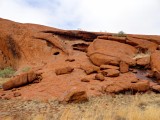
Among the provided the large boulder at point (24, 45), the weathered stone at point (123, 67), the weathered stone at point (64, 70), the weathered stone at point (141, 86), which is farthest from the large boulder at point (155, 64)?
the large boulder at point (24, 45)

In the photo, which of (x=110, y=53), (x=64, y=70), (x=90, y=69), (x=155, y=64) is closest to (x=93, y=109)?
(x=90, y=69)

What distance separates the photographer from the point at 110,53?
1411 centimetres

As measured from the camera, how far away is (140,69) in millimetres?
13844

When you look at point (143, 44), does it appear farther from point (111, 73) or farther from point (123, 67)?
point (111, 73)

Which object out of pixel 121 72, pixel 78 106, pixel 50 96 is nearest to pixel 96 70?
pixel 121 72

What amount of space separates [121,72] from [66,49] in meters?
3.99

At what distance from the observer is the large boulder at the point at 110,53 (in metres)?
13.6

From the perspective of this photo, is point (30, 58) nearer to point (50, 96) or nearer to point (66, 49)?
point (66, 49)

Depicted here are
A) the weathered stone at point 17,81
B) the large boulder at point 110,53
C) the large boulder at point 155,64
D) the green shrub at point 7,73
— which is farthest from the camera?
the green shrub at point 7,73

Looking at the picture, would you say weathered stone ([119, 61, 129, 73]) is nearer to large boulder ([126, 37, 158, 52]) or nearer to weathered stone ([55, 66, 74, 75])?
weathered stone ([55, 66, 74, 75])

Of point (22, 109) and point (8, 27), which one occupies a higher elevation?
point (8, 27)

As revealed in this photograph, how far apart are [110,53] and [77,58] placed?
1.69 metres

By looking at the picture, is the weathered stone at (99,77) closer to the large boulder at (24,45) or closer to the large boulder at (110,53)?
the large boulder at (110,53)

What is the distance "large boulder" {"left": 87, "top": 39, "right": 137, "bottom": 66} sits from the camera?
44.6 feet
